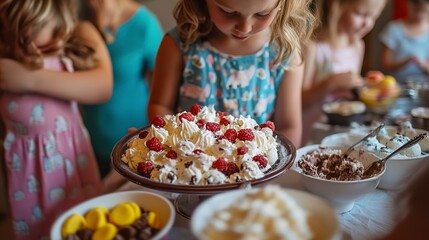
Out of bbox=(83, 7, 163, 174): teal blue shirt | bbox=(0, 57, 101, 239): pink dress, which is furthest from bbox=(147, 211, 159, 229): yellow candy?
bbox=(83, 7, 163, 174): teal blue shirt

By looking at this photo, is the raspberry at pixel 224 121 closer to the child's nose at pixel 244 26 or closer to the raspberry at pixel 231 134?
the raspberry at pixel 231 134

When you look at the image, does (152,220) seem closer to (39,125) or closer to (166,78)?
(166,78)

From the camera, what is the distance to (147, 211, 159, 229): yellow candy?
782mm

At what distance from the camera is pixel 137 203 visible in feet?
2.76

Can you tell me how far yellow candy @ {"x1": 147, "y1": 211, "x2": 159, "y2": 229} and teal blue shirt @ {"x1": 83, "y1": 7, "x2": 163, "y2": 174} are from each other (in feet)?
3.91

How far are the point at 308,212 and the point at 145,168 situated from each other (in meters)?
0.37

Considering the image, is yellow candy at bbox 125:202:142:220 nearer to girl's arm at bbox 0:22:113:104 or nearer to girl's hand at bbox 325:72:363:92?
girl's arm at bbox 0:22:113:104

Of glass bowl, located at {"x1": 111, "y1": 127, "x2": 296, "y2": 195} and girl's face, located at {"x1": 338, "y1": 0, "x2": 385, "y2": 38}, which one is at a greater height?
girl's face, located at {"x1": 338, "y1": 0, "x2": 385, "y2": 38}

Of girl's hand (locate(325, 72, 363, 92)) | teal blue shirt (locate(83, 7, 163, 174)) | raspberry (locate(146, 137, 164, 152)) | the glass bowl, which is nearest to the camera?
the glass bowl

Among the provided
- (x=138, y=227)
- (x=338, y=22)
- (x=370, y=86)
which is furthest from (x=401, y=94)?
(x=138, y=227)

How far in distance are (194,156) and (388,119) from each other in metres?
0.94

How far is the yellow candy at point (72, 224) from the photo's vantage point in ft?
2.47

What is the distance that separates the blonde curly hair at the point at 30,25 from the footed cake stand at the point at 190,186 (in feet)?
1.74

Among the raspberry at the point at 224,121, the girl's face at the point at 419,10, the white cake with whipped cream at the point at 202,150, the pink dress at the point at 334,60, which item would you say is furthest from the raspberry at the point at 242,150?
the girl's face at the point at 419,10
